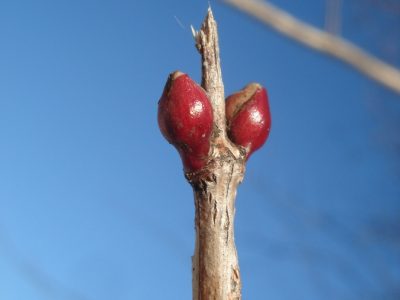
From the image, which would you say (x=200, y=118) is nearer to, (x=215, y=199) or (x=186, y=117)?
(x=186, y=117)

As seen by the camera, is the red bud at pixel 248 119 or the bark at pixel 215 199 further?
the red bud at pixel 248 119

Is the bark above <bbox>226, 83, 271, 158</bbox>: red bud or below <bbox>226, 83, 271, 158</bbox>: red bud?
→ below

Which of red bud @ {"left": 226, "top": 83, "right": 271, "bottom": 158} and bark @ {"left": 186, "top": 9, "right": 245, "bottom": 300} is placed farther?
red bud @ {"left": 226, "top": 83, "right": 271, "bottom": 158}

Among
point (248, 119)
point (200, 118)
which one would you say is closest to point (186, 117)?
point (200, 118)

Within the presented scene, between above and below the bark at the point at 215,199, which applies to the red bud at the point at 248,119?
above

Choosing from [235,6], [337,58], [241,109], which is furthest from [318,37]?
[241,109]
